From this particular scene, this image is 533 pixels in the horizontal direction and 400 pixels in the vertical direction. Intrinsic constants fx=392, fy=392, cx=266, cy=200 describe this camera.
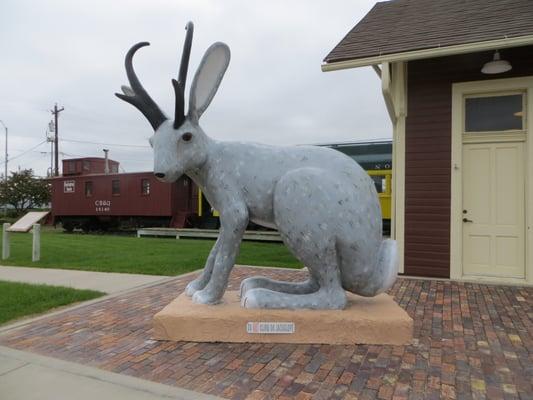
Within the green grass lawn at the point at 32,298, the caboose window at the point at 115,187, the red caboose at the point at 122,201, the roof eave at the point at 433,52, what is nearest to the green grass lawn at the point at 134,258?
the green grass lawn at the point at 32,298

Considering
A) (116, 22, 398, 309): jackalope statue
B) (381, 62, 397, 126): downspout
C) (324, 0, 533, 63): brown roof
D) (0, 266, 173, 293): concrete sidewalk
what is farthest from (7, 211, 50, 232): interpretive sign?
(381, 62, 397, 126): downspout

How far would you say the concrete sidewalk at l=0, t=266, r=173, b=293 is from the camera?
18.6 ft

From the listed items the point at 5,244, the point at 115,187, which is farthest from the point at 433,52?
the point at 115,187

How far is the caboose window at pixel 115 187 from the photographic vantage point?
17656 mm

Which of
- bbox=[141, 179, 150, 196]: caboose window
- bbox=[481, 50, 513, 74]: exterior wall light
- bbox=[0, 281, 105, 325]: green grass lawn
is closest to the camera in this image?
bbox=[0, 281, 105, 325]: green grass lawn

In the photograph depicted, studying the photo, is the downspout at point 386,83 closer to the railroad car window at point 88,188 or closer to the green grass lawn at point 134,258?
the green grass lawn at point 134,258

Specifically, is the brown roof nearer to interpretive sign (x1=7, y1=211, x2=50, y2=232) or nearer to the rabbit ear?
the rabbit ear

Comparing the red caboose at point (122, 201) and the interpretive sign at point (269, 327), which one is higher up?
the red caboose at point (122, 201)

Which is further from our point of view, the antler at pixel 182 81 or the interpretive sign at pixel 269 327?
the interpretive sign at pixel 269 327

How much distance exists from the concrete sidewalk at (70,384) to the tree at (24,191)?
30262 mm

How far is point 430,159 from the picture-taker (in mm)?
6426

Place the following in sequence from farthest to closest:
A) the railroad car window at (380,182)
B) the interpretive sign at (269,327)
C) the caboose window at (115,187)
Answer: the caboose window at (115,187)
the railroad car window at (380,182)
the interpretive sign at (269,327)

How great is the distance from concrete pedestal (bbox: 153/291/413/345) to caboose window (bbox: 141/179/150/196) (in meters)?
14.2

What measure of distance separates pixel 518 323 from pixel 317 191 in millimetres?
2515
